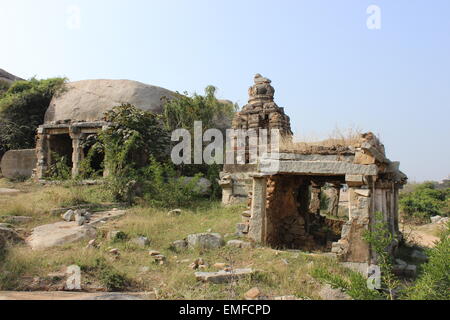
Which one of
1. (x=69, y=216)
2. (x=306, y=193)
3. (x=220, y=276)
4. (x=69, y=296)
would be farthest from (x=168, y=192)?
(x=69, y=296)

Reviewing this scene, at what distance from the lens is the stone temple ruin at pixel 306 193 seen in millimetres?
6633

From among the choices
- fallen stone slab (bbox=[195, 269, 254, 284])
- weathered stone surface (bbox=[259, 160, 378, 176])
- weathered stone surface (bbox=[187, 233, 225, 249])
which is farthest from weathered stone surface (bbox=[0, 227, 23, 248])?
weathered stone surface (bbox=[259, 160, 378, 176])

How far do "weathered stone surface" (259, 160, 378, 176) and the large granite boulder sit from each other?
9.56 m

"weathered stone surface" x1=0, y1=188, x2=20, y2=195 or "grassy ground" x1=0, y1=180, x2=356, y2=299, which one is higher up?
"weathered stone surface" x1=0, y1=188, x2=20, y2=195

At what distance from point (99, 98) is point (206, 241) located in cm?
1076

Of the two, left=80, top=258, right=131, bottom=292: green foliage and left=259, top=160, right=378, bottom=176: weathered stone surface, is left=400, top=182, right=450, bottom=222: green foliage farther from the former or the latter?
left=80, top=258, right=131, bottom=292: green foliage

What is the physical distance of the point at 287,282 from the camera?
A: 5.72m

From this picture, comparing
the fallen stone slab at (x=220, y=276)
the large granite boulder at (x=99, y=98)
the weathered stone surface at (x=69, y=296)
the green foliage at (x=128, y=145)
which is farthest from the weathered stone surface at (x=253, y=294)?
the large granite boulder at (x=99, y=98)

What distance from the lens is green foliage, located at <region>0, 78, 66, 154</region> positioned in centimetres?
1670

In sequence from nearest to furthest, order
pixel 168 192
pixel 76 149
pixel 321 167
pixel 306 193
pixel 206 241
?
pixel 321 167 < pixel 206 241 < pixel 168 192 < pixel 306 193 < pixel 76 149

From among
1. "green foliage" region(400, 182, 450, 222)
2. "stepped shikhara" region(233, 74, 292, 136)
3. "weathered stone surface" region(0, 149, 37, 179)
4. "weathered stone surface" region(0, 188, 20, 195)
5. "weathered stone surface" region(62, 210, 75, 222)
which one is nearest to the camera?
"weathered stone surface" region(62, 210, 75, 222)

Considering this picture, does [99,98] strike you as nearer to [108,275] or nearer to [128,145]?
[128,145]

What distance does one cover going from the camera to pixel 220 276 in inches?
229

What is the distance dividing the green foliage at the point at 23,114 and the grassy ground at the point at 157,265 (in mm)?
8525
